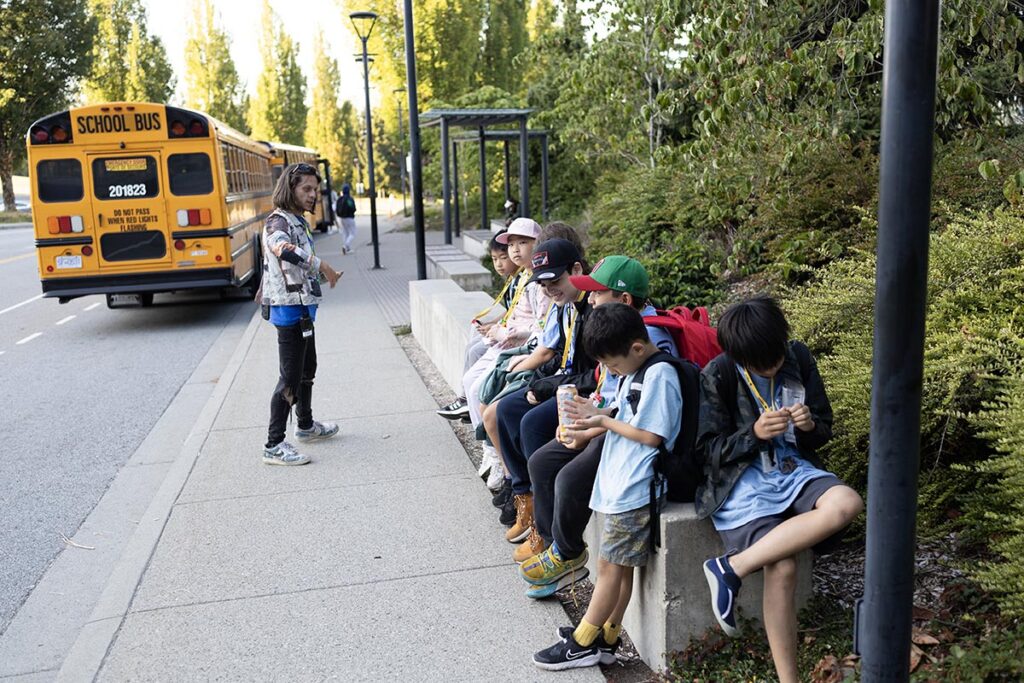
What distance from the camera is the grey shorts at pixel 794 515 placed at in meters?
3.18

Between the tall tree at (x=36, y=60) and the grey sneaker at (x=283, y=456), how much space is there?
45.9 metres

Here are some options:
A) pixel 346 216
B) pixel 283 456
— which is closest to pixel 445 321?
pixel 283 456

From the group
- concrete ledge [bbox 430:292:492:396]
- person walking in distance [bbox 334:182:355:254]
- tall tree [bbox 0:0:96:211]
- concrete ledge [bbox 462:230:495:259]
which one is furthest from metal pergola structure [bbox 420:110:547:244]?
tall tree [bbox 0:0:96:211]

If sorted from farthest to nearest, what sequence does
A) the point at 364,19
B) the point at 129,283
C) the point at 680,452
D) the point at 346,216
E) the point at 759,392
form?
the point at 346,216 → the point at 364,19 → the point at 129,283 → the point at 680,452 → the point at 759,392

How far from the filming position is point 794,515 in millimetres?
3215

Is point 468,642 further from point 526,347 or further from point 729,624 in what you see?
point 526,347

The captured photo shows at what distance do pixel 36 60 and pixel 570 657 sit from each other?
50136 millimetres

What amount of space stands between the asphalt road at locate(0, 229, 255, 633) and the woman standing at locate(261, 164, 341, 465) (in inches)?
51.9

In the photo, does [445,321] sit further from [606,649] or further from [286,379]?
[606,649]

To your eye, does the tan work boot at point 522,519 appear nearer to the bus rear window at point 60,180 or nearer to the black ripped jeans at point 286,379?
the black ripped jeans at point 286,379

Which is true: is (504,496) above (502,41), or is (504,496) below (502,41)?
below

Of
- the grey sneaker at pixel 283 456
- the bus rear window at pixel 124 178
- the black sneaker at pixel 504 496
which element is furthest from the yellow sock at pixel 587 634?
the bus rear window at pixel 124 178

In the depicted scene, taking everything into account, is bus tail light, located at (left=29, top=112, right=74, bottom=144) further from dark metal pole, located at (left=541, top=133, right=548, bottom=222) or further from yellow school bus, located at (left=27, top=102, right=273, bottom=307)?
dark metal pole, located at (left=541, top=133, right=548, bottom=222)

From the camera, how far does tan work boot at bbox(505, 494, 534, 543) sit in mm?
4882
